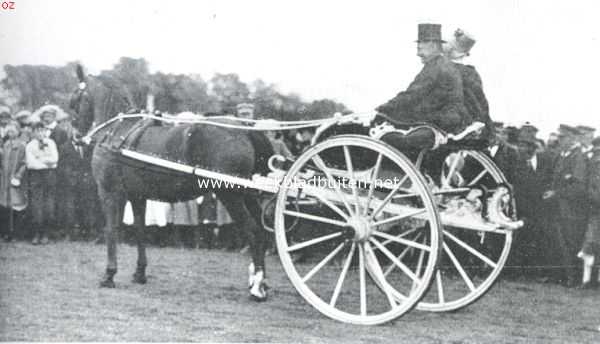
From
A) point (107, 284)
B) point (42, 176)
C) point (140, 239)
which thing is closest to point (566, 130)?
point (140, 239)

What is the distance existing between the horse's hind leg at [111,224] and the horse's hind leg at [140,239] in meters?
0.16

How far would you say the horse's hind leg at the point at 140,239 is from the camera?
7.09 metres

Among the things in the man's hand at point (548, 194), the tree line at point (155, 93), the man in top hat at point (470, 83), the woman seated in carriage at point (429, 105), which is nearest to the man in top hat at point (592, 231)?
the man's hand at point (548, 194)

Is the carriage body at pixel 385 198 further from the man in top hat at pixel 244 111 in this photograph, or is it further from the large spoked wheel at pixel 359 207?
the man in top hat at pixel 244 111

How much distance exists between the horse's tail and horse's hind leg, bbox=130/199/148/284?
3.81 feet

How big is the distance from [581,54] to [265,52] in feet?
8.52

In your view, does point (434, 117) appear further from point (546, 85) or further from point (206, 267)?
point (206, 267)

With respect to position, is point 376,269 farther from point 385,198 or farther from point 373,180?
point 373,180

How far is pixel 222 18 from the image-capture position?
6602 mm

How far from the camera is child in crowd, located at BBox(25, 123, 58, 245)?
7.95 m

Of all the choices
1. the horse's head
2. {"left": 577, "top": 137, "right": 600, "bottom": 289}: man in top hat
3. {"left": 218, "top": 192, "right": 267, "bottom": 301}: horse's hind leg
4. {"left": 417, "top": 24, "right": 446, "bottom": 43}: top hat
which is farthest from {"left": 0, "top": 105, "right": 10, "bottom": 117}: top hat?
{"left": 577, "top": 137, "right": 600, "bottom": 289}: man in top hat

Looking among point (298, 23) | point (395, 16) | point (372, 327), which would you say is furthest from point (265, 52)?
point (372, 327)

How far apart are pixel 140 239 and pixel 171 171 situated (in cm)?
84

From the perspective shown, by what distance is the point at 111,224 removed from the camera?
275 inches
